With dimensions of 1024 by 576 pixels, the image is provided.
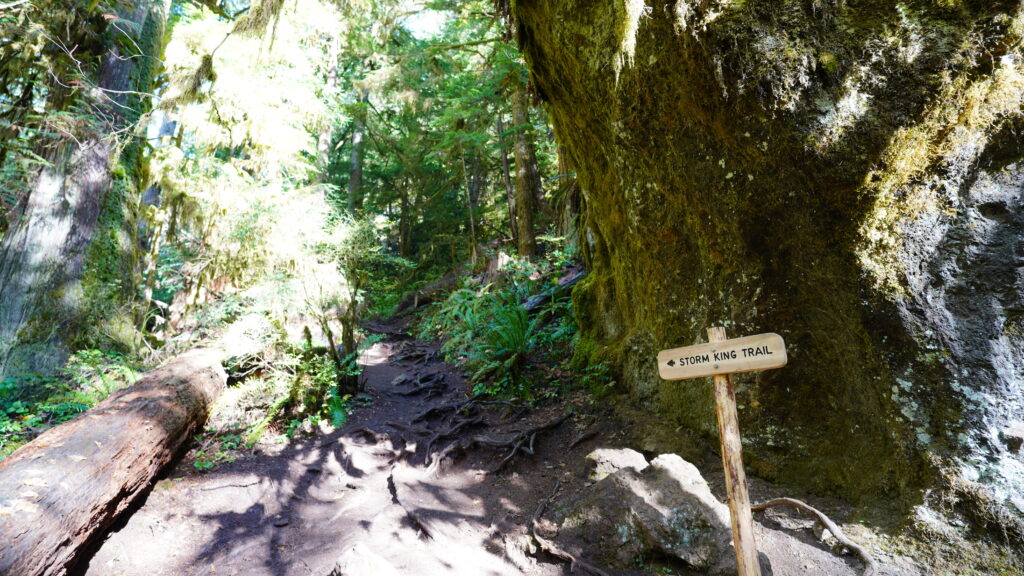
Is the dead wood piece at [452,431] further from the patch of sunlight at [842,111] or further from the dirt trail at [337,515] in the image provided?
the patch of sunlight at [842,111]

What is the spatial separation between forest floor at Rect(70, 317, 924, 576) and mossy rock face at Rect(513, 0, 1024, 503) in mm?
653

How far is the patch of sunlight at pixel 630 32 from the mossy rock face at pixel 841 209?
0.01 metres

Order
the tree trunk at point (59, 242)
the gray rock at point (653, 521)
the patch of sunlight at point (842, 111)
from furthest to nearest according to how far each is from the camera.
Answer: the tree trunk at point (59, 242)
the patch of sunlight at point (842, 111)
the gray rock at point (653, 521)

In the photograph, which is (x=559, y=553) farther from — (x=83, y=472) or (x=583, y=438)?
(x=83, y=472)

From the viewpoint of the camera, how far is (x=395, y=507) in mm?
4059

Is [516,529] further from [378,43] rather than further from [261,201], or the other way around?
[378,43]

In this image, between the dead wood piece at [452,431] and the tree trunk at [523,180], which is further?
the tree trunk at [523,180]

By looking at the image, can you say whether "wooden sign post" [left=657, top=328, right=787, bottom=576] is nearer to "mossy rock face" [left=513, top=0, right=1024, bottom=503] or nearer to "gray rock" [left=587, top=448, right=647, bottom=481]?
"mossy rock face" [left=513, top=0, right=1024, bottom=503]

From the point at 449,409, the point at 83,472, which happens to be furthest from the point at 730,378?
the point at 449,409

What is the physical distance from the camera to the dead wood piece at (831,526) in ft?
8.05

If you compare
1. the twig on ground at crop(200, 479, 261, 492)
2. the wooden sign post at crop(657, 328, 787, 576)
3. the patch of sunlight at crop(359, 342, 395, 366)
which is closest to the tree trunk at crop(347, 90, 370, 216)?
the patch of sunlight at crop(359, 342, 395, 366)

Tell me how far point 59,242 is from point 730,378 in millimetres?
8358

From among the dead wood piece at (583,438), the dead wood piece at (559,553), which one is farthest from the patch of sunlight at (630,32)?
the dead wood piece at (559,553)

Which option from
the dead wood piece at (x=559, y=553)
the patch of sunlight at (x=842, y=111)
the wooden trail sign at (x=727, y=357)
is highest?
the patch of sunlight at (x=842, y=111)
